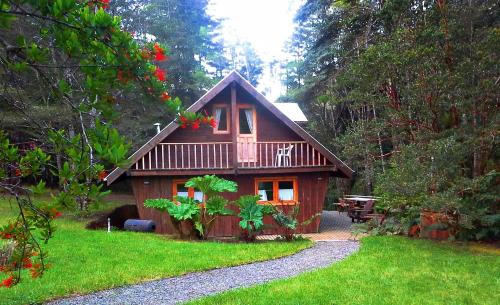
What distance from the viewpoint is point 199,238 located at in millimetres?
12562

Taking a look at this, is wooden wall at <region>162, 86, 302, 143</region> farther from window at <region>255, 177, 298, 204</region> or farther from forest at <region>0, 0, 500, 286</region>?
forest at <region>0, 0, 500, 286</region>

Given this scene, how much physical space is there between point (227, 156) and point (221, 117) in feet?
5.65

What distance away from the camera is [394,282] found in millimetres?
6957

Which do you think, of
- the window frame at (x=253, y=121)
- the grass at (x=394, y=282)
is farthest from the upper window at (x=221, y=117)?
the grass at (x=394, y=282)

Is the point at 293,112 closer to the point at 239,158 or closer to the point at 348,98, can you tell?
the point at 239,158

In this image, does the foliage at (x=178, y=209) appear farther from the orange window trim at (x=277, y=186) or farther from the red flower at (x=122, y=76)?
the red flower at (x=122, y=76)

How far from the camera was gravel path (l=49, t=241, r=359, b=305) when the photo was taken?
6246 millimetres

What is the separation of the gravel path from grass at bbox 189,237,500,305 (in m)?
0.45

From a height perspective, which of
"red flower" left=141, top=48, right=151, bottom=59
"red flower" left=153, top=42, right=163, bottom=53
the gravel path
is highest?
"red flower" left=153, top=42, right=163, bottom=53

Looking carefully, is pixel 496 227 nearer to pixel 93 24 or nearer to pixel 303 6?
pixel 93 24

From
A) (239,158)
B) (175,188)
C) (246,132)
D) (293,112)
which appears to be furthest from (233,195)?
(293,112)

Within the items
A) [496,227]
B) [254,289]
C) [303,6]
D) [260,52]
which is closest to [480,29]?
[496,227]

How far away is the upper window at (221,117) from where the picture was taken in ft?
49.9

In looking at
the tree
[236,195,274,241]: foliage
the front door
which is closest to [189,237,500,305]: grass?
[236,195,274,241]: foliage
